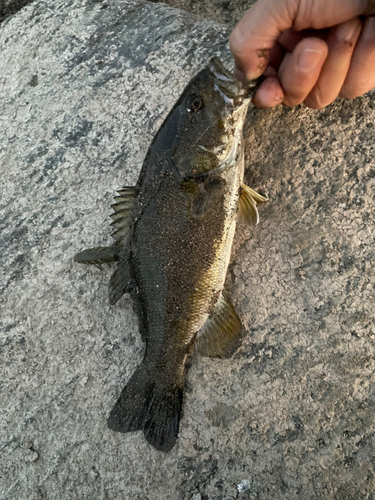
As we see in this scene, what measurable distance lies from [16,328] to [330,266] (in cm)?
225

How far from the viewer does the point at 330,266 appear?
2633mm

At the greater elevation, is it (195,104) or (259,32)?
(259,32)

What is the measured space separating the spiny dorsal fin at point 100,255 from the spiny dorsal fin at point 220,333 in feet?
2.42

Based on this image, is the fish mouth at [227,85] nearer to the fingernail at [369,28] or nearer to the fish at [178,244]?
the fish at [178,244]

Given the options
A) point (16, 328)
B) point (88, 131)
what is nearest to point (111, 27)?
point (88, 131)

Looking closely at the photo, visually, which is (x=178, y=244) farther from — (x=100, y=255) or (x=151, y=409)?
(x=151, y=409)

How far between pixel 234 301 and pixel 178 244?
606mm

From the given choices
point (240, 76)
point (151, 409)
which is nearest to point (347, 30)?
point (240, 76)

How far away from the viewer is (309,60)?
2.29m

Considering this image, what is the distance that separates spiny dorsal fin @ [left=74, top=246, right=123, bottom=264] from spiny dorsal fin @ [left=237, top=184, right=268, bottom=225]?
84 centimetres

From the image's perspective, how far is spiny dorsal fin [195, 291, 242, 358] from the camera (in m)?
2.60

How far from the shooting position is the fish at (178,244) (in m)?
2.46

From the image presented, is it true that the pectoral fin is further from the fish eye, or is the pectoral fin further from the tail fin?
the fish eye

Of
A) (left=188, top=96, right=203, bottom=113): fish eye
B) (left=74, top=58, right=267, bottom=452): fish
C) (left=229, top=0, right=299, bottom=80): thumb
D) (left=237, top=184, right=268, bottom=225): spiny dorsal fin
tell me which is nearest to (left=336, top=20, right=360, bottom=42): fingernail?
(left=229, top=0, right=299, bottom=80): thumb
